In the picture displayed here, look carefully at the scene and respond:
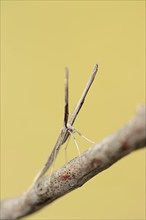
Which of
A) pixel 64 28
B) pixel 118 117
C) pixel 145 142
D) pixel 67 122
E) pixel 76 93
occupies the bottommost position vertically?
pixel 145 142

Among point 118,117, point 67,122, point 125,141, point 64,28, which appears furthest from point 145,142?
point 64,28

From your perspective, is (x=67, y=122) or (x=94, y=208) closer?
(x=67, y=122)

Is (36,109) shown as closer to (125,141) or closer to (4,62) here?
(4,62)

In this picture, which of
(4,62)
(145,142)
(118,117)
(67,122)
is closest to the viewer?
(145,142)

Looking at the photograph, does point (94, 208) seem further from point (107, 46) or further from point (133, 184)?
point (107, 46)

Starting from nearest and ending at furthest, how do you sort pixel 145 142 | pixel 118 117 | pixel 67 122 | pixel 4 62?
1. pixel 145 142
2. pixel 67 122
3. pixel 118 117
4. pixel 4 62

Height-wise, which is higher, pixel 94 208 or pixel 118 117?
pixel 118 117

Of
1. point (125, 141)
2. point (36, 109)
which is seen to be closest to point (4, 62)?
point (36, 109)
